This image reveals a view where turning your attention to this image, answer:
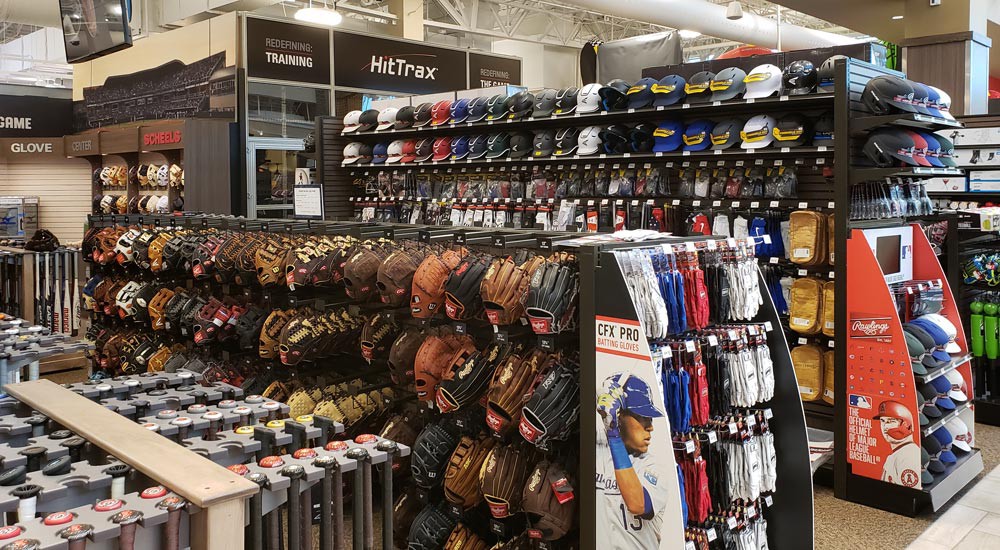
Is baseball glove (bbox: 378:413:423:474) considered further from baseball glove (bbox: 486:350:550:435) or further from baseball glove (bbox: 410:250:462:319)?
baseball glove (bbox: 486:350:550:435)

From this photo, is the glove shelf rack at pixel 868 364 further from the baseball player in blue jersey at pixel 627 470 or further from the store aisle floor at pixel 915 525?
the baseball player in blue jersey at pixel 627 470

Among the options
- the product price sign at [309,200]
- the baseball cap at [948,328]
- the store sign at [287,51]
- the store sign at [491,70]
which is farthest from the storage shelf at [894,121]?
the store sign at [491,70]

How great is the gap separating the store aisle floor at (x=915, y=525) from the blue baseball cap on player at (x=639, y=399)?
1.80 meters

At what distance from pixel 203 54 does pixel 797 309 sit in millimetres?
8713

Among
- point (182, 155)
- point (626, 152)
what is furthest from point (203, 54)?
point (626, 152)

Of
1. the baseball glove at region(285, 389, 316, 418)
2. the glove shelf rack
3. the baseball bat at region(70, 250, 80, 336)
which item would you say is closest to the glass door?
the baseball bat at region(70, 250, 80, 336)

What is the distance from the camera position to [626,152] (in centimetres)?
632

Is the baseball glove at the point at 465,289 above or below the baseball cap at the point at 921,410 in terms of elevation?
above

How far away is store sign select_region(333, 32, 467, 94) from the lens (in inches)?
429

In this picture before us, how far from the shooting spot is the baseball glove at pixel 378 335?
4133mm

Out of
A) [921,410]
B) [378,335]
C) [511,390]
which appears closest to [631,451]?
[511,390]

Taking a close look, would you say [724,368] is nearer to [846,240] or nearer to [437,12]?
[846,240]

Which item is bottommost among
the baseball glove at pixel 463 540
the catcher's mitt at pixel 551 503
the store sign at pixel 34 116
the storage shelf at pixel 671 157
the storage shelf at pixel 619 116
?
the baseball glove at pixel 463 540

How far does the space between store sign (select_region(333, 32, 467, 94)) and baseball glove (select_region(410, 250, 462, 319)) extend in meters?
7.79
